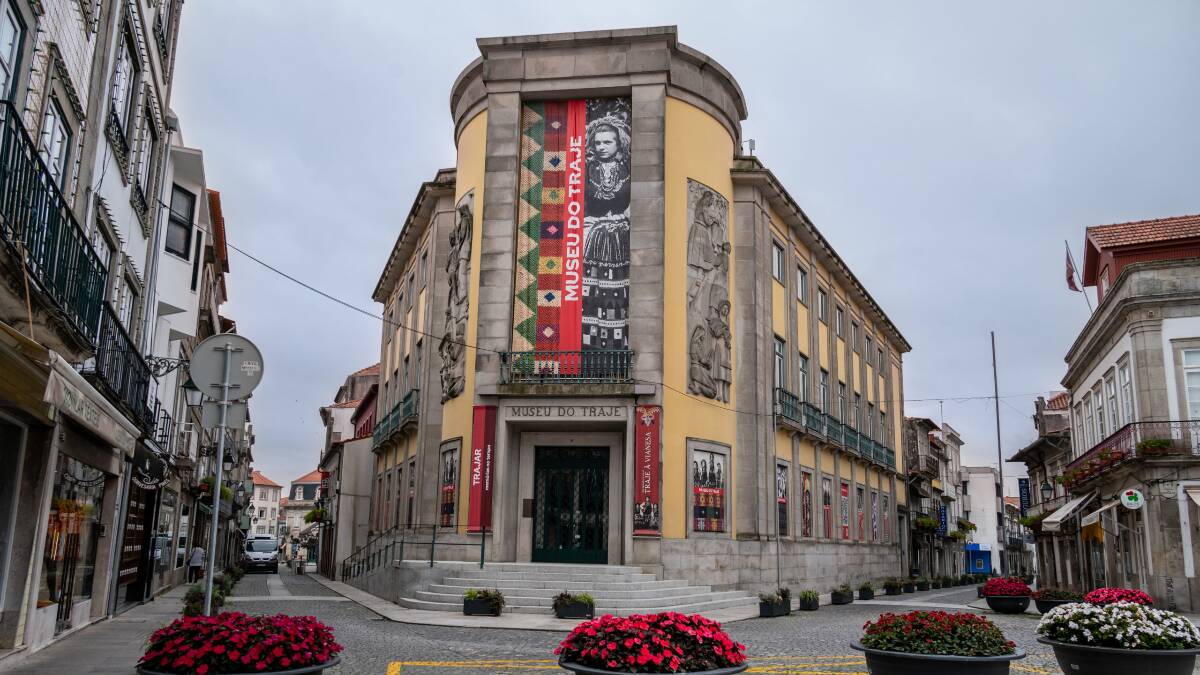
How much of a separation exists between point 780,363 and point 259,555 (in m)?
37.7

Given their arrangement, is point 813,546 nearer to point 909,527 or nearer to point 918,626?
point 909,527

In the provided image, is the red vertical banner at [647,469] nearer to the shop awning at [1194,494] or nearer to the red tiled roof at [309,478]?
the shop awning at [1194,494]

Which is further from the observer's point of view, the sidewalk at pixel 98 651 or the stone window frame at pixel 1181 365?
the stone window frame at pixel 1181 365

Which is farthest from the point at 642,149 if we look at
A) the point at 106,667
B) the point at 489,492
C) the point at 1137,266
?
the point at 106,667

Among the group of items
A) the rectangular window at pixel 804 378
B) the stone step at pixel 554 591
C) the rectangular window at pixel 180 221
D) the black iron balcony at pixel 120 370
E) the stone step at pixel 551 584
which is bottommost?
the stone step at pixel 554 591

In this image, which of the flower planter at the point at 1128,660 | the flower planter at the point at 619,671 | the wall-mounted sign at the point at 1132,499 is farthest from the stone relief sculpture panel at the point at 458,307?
the flower planter at the point at 619,671

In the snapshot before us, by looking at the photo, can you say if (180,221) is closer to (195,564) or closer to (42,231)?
(42,231)

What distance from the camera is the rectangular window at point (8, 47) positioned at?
930 cm

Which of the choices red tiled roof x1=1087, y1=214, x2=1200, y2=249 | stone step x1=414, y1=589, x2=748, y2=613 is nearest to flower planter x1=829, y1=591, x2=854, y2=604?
stone step x1=414, y1=589, x2=748, y2=613

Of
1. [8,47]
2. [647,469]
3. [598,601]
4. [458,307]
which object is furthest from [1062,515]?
[8,47]

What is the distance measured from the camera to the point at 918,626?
26.8 ft

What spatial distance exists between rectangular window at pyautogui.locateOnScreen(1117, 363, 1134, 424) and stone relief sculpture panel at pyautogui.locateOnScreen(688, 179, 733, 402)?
38.0ft

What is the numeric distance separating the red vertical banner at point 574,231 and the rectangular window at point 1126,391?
15.7 metres

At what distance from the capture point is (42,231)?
936cm
